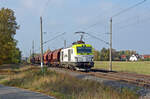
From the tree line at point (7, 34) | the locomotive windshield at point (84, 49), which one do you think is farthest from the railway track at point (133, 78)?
the tree line at point (7, 34)

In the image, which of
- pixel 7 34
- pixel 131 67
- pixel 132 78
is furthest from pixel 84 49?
pixel 131 67

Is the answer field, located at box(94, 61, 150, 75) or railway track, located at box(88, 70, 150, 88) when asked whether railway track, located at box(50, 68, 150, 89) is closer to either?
railway track, located at box(88, 70, 150, 88)

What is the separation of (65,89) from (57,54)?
2643 centimetres

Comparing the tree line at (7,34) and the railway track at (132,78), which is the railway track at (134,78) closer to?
the railway track at (132,78)

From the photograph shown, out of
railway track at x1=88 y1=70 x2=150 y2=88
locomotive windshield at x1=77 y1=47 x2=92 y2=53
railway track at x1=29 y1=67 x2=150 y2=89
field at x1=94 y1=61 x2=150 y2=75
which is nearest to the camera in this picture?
railway track at x1=88 y1=70 x2=150 y2=88

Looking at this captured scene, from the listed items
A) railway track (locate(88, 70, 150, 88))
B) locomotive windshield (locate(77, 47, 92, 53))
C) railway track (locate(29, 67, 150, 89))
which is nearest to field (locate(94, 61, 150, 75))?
locomotive windshield (locate(77, 47, 92, 53))

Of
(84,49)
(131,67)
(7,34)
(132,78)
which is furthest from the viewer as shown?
(131,67)

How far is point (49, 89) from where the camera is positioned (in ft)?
47.5

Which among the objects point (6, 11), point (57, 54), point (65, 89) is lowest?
point (65, 89)

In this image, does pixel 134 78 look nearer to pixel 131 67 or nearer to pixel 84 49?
pixel 84 49

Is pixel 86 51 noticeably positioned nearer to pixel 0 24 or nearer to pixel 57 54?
pixel 57 54

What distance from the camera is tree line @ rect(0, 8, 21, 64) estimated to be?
34.4 meters

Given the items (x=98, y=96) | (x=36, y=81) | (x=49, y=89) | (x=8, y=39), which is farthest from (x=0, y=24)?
(x=98, y=96)

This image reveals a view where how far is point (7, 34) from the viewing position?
120 ft
